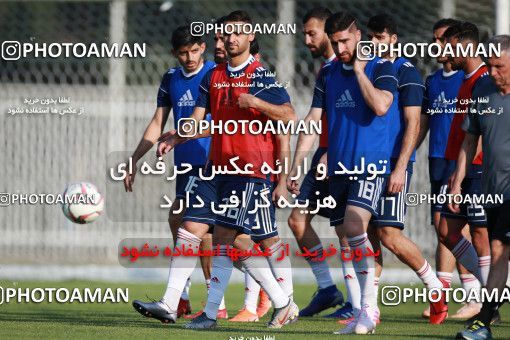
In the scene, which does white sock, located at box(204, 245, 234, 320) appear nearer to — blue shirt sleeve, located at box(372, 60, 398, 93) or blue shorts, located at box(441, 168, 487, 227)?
blue shirt sleeve, located at box(372, 60, 398, 93)

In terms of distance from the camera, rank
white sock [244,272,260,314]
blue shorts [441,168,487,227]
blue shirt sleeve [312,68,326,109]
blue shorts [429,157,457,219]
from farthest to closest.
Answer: blue shorts [429,157,457,219]
white sock [244,272,260,314]
blue shorts [441,168,487,227]
blue shirt sleeve [312,68,326,109]

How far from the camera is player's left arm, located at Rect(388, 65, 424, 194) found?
29.7 ft

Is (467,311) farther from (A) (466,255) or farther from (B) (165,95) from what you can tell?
(B) (165,95)

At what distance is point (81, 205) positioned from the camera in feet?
34.4

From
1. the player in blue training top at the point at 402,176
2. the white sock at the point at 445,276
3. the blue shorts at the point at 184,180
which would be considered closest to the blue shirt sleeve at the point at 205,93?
the blue shorts at the point at 184,180

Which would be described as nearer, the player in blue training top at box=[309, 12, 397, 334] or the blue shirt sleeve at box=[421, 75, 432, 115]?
the player in blue training top at box=[309, 12, 397, 334]

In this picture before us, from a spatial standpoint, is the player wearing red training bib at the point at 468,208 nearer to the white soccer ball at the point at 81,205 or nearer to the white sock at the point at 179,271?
the white sock at the point at 179,271

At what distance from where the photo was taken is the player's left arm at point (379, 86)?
8625 mm

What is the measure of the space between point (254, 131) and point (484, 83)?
1822mm

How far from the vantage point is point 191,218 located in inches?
370

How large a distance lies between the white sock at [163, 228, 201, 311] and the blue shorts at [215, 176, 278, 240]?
1.39ft

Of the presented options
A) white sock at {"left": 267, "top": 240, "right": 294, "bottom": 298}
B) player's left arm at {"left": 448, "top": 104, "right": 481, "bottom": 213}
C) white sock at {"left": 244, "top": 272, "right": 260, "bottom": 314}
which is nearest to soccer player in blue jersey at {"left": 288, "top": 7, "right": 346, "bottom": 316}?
white sock at {"left": 244, "top": 272, "right": 260, "bottom": 314}

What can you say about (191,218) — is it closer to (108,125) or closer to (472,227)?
(472,227)

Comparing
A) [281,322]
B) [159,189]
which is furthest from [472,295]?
[159,189]
